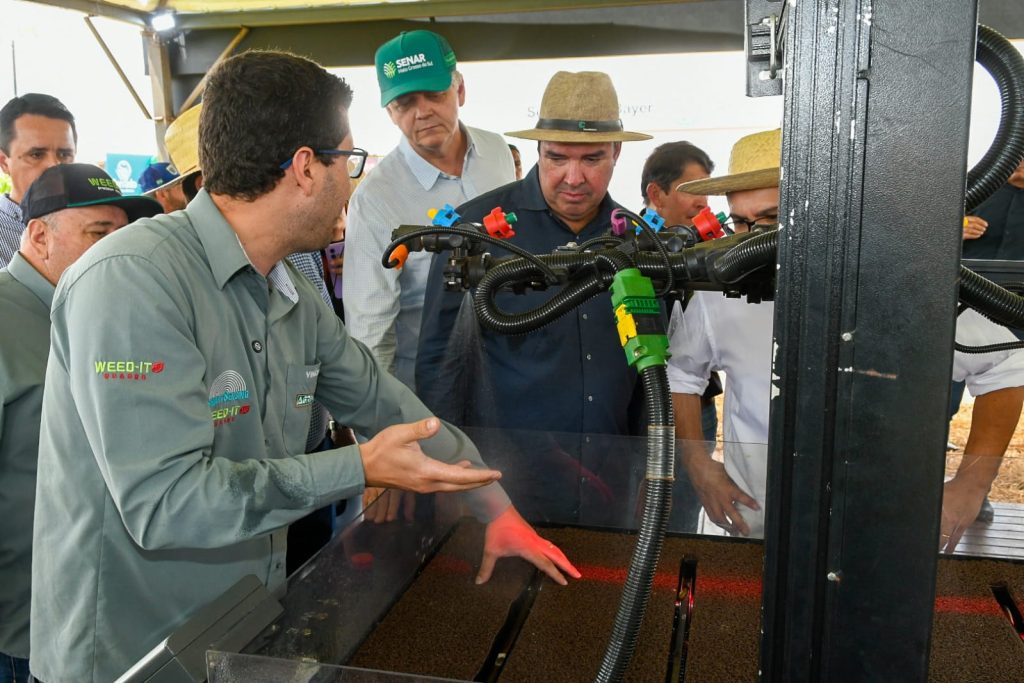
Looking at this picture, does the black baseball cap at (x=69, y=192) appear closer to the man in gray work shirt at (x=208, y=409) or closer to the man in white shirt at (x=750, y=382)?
the man in gray work shirt at (x=208, y=409)

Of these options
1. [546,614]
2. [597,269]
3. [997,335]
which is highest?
[597,269]

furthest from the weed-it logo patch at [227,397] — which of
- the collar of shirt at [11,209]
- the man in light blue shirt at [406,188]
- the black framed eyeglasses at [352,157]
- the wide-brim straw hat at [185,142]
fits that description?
the collar of shirt at [11,209]

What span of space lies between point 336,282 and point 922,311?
7.77 ft

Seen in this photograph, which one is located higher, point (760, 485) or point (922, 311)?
point (922, 311)

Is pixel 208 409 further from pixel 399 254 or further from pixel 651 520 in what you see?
pixel 651 520

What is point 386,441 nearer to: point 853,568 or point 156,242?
point 156,242

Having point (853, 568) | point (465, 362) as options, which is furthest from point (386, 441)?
point (465, 362)

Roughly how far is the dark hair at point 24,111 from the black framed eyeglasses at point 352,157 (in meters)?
2.07

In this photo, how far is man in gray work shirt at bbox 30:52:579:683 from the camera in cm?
106

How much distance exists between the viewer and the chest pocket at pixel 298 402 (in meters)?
1.38

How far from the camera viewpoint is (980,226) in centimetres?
204

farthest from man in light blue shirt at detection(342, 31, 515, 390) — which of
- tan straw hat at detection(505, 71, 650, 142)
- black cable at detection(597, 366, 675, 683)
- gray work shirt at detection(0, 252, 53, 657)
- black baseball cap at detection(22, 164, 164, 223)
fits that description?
black cable at detection(597, 366, 675, 683)

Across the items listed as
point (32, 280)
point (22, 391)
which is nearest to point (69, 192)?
point (32, 280)

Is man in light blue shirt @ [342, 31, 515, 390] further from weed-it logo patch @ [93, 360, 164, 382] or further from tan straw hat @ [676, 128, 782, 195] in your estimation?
weed-it logo patch @ [93, 360, 164, 382]
